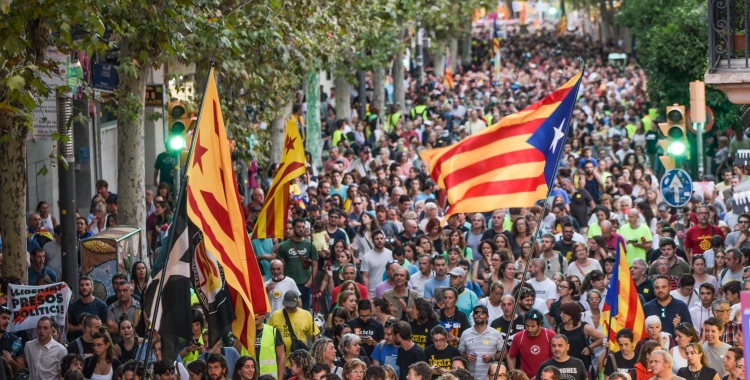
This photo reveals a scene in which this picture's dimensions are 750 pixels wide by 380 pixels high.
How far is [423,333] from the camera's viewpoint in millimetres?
13172

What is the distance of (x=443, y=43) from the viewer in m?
58.1

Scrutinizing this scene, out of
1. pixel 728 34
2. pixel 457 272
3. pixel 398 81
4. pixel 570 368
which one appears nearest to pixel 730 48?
pixel 728 34

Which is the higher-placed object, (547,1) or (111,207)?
(547,1)

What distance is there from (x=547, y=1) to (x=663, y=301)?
152167 mm

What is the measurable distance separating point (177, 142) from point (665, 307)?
23.6ft

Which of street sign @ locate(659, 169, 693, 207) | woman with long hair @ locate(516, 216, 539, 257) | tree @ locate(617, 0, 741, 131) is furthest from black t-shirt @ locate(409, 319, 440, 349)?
tree @ locate(617, 0, 741, 131)

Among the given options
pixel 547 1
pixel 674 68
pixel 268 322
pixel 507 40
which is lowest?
pixel 268 322

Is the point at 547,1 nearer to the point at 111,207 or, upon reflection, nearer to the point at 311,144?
the point at 311,144

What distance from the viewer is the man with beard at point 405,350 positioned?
486 inches

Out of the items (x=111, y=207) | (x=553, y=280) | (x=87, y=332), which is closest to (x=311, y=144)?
(x=111, y=207)

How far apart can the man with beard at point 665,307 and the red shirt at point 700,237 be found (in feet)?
12.8

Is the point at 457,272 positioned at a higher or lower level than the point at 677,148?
lower

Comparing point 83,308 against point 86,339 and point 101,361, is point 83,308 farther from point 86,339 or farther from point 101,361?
point 101,361

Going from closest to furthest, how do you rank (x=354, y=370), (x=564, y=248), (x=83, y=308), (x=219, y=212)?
1. (x=219, y=212)
2. (x=354, y=370)
3. (x=83, y=308)
4. (x=564, y=248)
